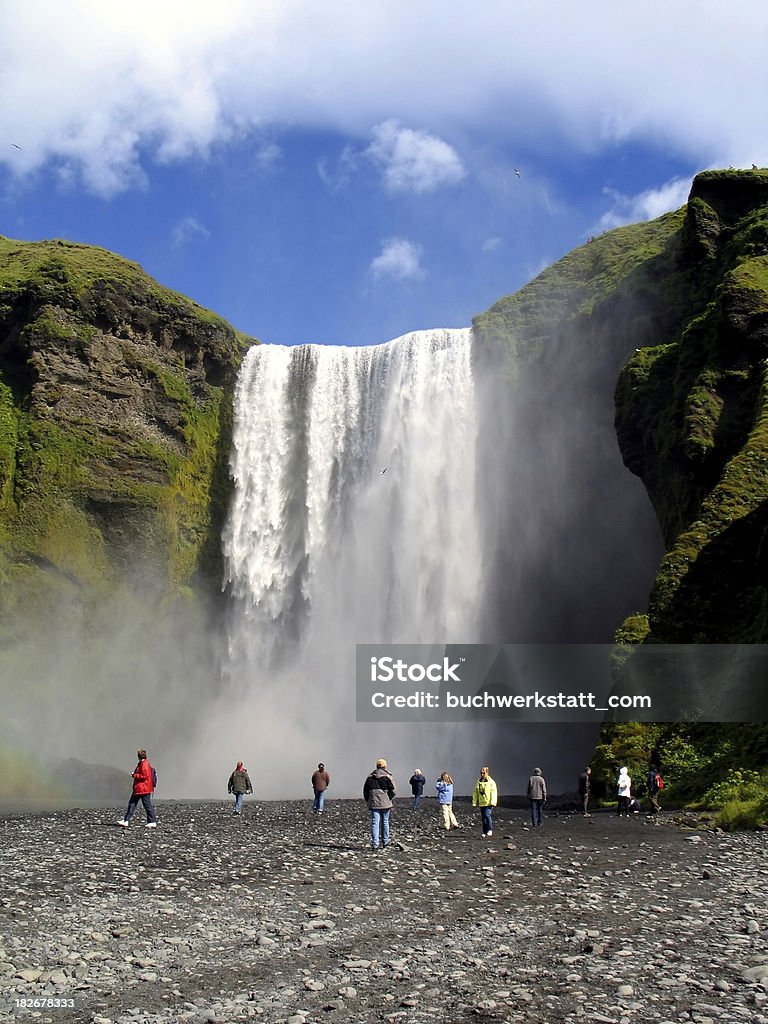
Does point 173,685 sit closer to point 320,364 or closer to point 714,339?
point 320,364

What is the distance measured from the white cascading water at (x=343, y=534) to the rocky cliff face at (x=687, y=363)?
7.44m

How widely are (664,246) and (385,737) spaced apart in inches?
1471

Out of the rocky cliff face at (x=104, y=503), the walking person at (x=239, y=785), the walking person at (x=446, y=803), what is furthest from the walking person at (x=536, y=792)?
the rocky cliff face at (x=104, y=503)

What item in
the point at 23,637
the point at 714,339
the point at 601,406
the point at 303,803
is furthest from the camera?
the point at 601,406

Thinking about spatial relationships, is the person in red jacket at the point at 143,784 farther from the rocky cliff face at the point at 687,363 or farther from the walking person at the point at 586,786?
the rocky cliff face at the point at 687,363

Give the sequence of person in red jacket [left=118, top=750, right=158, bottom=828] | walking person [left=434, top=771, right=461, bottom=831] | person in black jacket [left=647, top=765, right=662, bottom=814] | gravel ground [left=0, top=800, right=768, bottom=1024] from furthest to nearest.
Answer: person in black jacket [left=647, top=765, right=662, bottom=814]
walking person [left=434, top=771, right=461, bottom=831]
person in red jacket [left=118, top=750, right=158, bottom=828]
gravel ground [left=0, top=800, right=768, bottom=1024]

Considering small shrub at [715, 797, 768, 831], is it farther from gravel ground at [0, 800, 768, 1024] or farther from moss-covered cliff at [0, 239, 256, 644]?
moss-covered cliff at [0, 239, 256, 644]

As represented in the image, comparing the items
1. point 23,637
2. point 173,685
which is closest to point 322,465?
point 173,685

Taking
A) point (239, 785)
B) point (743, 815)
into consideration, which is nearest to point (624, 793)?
point (743, 815)

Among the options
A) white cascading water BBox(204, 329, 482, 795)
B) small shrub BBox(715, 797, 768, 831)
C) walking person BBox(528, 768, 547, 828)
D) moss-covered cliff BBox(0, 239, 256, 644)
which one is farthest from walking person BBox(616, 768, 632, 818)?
moss-covered cliff BBox(0, 239, 256, 644)

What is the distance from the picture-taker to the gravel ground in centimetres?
838

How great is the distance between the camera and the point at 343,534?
5975 centimetres

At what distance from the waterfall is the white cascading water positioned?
0.08 m

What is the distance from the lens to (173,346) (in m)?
65.8
